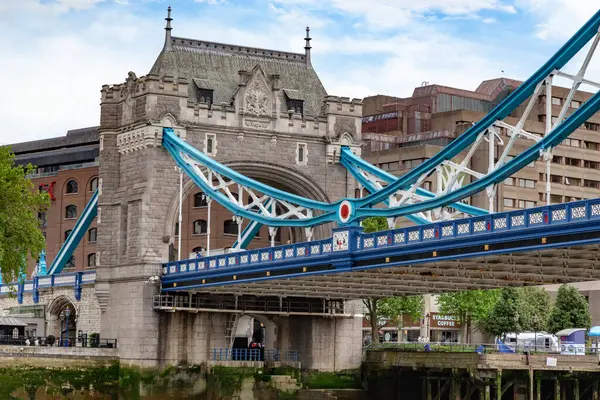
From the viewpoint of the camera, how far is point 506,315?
369 feet

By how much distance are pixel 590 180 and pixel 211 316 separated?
70552 millimetres

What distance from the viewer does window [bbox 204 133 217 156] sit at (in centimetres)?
8875

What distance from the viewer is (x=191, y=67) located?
9219cm

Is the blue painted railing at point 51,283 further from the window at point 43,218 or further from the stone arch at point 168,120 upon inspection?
the window at point 43,218

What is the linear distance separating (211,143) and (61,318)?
19.1 meters

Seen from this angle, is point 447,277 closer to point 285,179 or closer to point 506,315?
point 285,179

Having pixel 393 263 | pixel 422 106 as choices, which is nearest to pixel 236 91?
pixel 393 263

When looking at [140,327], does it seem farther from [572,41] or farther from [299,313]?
[572,41]

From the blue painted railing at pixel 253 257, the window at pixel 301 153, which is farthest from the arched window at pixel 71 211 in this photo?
the blue painted railing at pixel 253 257

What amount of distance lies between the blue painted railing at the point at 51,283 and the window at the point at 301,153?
14319 millimetres

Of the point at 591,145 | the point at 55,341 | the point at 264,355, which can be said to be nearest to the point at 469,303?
the point at 264,355

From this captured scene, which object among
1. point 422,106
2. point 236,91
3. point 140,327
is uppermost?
point 422,106

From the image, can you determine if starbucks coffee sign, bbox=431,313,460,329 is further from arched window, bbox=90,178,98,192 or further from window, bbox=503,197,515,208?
arched window, bbox=90,178,98,192

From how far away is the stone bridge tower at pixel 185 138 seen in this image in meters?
86.7
